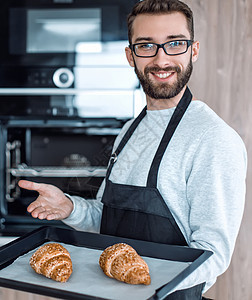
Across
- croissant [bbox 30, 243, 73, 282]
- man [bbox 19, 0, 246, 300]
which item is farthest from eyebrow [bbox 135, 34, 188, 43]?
croissant [bbox 30, 243, 73, 282]

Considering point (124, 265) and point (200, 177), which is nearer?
point (124, 265)

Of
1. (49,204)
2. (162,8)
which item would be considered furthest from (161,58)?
(49,204)

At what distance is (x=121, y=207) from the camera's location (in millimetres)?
1206

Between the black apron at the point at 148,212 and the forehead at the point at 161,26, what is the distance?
185 millimetres

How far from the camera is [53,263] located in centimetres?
91

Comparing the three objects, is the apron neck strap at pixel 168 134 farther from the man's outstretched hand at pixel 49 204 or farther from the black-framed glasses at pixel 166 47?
the man's outstretched hand at pixel 49 204

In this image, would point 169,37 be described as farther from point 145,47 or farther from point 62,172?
point 62,172

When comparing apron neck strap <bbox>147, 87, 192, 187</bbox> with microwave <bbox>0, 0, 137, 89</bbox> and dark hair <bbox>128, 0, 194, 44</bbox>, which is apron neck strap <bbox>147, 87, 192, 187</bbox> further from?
microwave <bbox>0, 0, 137, 89</bbox>

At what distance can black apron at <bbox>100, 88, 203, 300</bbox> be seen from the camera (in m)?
1.12

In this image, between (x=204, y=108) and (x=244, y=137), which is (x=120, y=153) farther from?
(x=244, y=137)

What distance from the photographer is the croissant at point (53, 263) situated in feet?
2.96

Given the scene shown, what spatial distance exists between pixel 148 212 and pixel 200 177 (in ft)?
0.61

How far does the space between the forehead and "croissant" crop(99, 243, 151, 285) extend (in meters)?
0.58

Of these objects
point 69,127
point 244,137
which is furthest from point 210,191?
point 69,127
